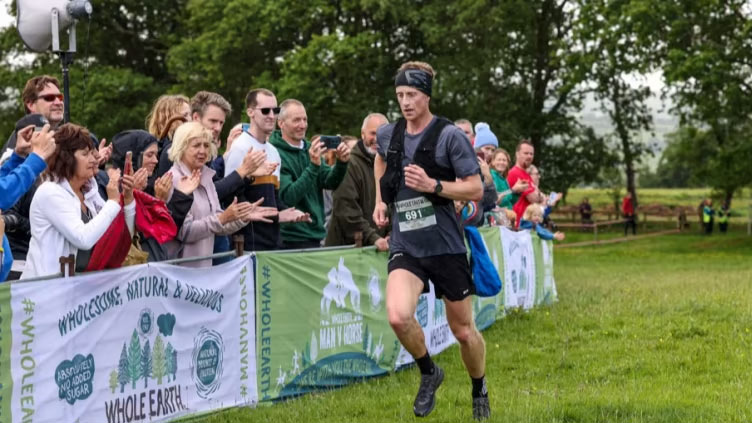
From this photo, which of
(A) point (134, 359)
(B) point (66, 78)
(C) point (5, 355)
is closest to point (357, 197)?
(B) point (66, 78)

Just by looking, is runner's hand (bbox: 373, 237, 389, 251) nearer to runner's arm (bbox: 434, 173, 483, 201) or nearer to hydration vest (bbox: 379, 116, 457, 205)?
hydration vest (bbox: 379, 116, 457, 205)

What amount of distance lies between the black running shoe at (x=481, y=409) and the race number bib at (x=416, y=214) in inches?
48.3

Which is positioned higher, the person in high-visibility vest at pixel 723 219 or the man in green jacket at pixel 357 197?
the man in green jacket at pixel 357 197

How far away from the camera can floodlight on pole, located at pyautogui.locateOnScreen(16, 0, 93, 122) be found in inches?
357

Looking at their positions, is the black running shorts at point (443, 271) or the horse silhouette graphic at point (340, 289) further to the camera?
the horse silhouette graphic at point (340, 289)

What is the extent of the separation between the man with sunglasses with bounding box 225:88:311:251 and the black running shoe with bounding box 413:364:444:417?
201 centimetres

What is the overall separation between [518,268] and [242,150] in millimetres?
6495

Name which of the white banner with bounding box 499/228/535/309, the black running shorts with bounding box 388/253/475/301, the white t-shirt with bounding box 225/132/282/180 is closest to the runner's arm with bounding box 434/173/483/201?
the black running shorts with bounding box 388/253/475/301

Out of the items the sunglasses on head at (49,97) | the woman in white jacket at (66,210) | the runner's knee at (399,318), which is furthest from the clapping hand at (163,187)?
the runner's knee at (399,318)

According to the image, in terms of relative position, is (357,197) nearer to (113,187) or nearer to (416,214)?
(416,214)

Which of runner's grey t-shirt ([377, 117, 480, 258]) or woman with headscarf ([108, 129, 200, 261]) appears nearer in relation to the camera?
woman with headscarf ([108, 129, 200, 261])

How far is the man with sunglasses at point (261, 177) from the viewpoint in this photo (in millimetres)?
8914

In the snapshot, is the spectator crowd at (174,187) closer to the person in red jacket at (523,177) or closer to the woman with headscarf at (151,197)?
the woman with headscarf at (151,197)

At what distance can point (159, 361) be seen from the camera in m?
7.26
